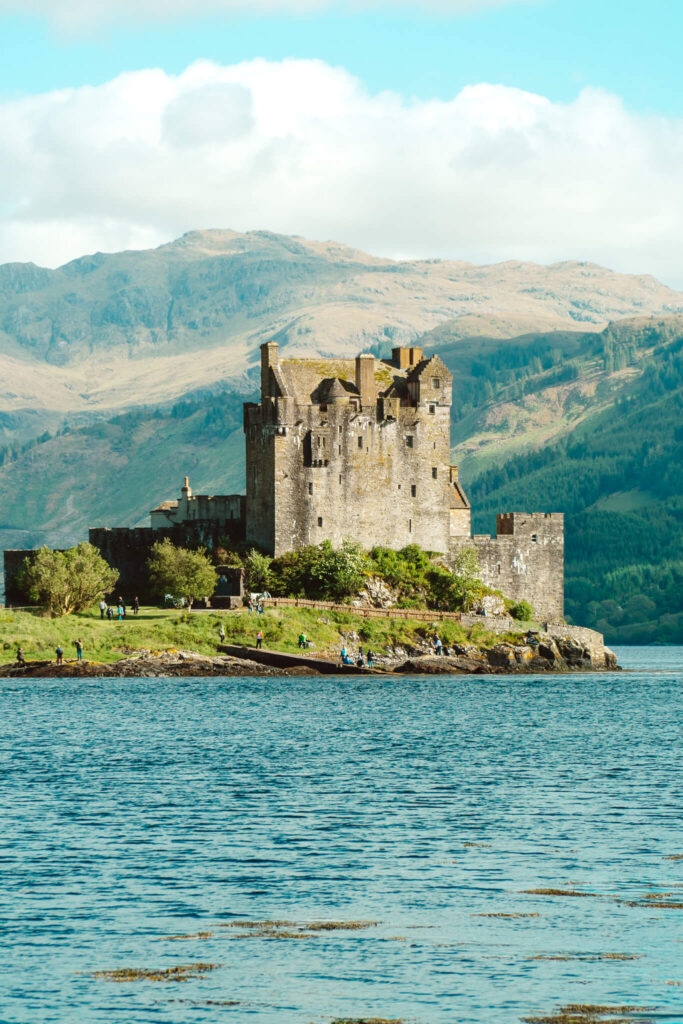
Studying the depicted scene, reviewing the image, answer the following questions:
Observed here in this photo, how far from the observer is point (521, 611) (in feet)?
414

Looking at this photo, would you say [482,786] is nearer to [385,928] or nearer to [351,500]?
[385,928]

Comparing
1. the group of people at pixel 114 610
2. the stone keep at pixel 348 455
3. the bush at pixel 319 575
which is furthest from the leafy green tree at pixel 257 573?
the group of people at pixel 114 610

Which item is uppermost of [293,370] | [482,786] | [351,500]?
[293,370]

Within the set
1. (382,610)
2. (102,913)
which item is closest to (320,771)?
(102,913)

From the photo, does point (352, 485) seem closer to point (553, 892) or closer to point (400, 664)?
point (400, 664)

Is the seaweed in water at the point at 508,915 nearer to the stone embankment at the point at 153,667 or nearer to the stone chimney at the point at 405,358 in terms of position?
the stone embankment at the point at 153,667

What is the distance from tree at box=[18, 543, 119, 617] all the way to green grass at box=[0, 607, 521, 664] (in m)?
1.33

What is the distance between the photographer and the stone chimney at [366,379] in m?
123

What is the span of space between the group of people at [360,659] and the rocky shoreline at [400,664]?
0.76m

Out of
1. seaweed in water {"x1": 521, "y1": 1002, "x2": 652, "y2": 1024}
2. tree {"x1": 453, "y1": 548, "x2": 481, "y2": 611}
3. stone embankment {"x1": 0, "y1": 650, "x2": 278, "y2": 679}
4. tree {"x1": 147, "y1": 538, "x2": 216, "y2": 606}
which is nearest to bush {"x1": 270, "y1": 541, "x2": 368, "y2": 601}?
tree {"x1": 147, "y1": 538, "x2": 216, "y2": 606}

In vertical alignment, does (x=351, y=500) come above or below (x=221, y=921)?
above

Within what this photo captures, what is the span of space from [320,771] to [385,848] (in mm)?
17597

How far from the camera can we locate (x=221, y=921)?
30.5 metres

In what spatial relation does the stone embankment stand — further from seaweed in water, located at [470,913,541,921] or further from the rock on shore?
seaweed in water, located at [470,913,541,921]
